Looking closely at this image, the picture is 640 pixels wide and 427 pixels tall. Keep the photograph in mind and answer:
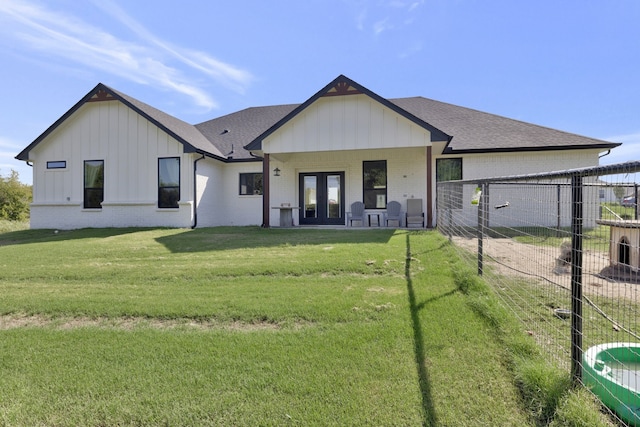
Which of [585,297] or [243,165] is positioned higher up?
[243,165]

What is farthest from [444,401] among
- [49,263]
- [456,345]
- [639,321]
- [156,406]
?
[49,263]

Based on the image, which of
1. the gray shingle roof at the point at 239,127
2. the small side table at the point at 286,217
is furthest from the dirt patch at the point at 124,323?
the gray shingle roof at the point at 239,127

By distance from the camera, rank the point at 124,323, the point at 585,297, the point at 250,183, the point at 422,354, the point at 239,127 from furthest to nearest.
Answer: the point at 239,127 → the point at 250,183 → the point at 585,297 → the point at 124,323 → the point at 422,354

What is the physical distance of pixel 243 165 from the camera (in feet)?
49.8

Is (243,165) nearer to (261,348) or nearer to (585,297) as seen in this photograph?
(261,348)

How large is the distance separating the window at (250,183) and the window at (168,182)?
2.82m

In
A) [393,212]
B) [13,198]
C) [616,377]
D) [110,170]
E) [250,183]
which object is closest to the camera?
[616,377]

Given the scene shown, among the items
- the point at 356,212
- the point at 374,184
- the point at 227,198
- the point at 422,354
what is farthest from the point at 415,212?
the point at 422,354

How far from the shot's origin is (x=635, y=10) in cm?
965

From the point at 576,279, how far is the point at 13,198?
2890 cm

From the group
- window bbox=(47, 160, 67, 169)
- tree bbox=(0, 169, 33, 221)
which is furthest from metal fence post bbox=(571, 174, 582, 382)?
tree bbox=(0, 169, 33, 221)

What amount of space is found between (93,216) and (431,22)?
16.2 m

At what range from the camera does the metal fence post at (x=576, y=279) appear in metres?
2.14

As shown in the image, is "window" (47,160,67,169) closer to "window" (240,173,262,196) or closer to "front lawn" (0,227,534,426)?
"window" (240,173,262,196)
